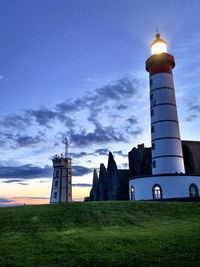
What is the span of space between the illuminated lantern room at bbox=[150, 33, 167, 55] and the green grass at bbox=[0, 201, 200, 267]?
2181 cm

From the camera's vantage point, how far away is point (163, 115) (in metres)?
35.8

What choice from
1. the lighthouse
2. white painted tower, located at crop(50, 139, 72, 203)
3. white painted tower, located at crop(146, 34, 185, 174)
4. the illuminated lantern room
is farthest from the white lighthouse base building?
white painted tower, located at crop(50, 139, 72, 203)

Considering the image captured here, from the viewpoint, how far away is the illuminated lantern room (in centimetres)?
3838

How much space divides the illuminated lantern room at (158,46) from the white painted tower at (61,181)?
37.7m

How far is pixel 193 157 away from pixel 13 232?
31.7m

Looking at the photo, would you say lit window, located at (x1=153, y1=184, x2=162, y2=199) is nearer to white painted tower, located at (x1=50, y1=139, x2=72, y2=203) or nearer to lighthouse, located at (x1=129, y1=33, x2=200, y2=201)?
lighthouse, located at (x1=129, y1=33, x2=200, y2=201)

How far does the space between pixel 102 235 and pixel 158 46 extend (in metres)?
29.6

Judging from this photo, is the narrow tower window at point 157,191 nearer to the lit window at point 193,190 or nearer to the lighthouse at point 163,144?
the lighthouse at point 163,144

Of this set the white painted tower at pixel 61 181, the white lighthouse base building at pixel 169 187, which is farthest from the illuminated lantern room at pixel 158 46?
the white painted tower at pixel 61 181

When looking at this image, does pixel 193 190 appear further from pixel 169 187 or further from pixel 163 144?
pixel 163 144

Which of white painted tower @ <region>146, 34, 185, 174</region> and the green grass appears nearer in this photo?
the green grass

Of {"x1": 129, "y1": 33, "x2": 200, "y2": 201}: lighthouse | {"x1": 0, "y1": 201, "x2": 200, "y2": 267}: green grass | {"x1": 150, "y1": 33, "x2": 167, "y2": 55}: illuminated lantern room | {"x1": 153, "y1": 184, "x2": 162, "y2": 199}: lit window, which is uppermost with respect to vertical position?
{"x1": 150, "y1": 33, "x2": 167, "y2": 55}: illuminated lantern room

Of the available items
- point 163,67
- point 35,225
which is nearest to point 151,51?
point 163,67

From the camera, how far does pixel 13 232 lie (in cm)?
1622
